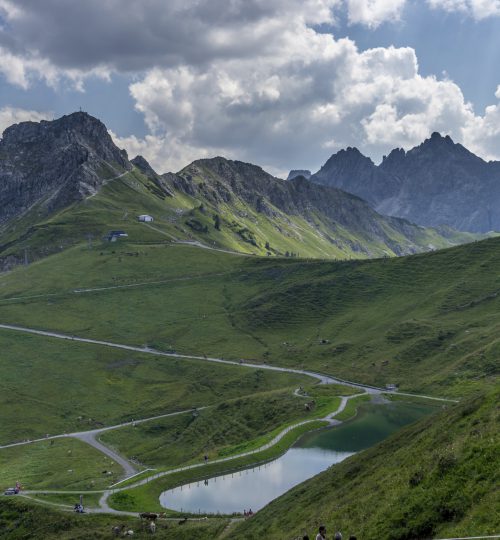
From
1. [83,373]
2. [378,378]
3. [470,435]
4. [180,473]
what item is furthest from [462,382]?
[83,373]

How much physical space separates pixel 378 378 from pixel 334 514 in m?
124

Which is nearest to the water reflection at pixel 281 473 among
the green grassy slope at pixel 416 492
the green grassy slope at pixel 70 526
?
the green grassy slope at pixel 70 526

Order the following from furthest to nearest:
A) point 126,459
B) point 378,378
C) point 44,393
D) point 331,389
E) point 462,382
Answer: point 44,393 < point 378,378 < point 331,389 < point 462,382 < point 126,459

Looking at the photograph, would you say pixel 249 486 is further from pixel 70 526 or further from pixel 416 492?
pixel 416 492

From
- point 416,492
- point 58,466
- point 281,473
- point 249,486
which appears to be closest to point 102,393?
point 58,466

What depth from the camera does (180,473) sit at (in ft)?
327

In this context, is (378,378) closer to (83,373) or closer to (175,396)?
(175,396)

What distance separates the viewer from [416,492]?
4428 centimetres

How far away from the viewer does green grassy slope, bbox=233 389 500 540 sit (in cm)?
3956

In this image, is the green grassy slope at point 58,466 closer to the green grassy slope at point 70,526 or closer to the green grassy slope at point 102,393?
the green grassy slope at point 102,393

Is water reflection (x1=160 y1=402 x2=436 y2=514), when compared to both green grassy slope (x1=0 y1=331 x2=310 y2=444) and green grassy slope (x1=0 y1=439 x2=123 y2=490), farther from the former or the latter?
green grassy slope (x1=0 y1=331 x2=310 y2=444)

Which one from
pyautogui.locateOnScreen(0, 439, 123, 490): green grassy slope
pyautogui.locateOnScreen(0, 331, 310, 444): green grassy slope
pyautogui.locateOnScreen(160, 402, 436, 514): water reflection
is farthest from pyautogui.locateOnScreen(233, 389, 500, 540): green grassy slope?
pyautogui.locateOnScreen(0, 331, 310, 444): green grassy slope

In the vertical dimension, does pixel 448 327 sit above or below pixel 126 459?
above

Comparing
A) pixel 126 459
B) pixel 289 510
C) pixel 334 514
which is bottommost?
pixel 126 459
